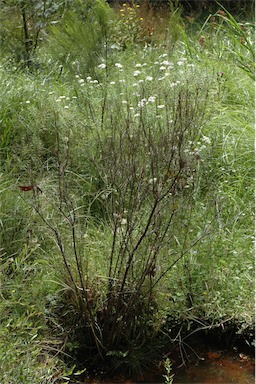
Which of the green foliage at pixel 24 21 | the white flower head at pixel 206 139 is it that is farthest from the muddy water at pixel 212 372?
the green foliage at pixel 24 21

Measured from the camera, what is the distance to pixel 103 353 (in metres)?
3.62

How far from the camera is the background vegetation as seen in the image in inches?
134

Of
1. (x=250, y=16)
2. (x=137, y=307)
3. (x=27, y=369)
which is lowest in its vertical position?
(x=250, y=16)

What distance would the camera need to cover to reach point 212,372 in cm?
363

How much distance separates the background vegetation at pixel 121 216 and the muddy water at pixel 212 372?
86 mm

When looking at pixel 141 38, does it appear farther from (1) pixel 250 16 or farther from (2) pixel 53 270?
(2) pixel 53 270

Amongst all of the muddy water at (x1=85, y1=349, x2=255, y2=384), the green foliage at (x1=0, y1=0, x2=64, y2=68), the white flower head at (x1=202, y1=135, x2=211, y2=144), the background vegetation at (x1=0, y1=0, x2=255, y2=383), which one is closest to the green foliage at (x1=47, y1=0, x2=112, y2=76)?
the background vegetation at (x1=0, y1=0, x2=255, y2=383)

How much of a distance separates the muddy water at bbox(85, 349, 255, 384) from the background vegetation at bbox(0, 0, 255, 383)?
0.28 ft

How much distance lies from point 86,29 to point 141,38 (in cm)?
142

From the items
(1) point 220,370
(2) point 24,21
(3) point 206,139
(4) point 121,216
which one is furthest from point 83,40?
(1) point 220,370

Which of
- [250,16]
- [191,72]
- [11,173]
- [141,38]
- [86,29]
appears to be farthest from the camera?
[250,16]

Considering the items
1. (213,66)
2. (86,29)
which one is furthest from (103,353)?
(86,29)

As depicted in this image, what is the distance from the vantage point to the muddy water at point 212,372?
3.57m

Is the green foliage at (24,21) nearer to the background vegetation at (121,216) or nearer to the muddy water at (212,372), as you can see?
the background vegetation at (121,216)
